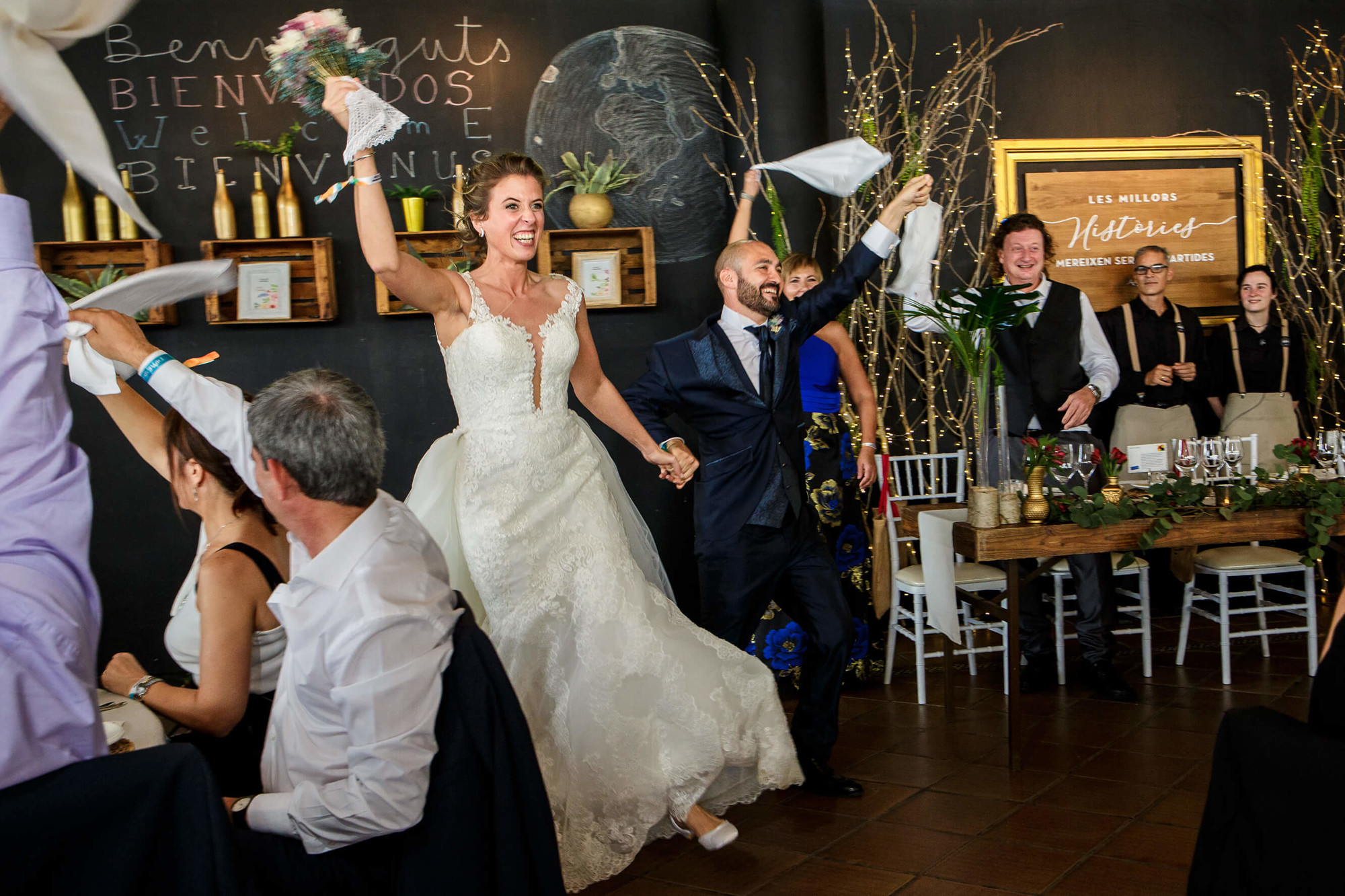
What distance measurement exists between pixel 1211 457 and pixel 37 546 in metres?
3.54

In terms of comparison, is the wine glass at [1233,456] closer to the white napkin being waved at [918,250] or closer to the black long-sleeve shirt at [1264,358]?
the white napkin being waved at [918,250]

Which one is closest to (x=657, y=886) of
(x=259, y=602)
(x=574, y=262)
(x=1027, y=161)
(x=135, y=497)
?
(x=259, y=602)

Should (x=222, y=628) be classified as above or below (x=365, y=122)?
below

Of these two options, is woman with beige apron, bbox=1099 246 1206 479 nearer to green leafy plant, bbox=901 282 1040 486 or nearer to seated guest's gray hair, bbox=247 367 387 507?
green leafy plant, bbox=901 282 1040 486

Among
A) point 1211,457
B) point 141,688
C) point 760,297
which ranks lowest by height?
point 141,688

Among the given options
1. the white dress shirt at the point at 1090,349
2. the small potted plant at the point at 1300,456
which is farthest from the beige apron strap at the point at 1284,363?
the small potted plant at the point at 1300,456

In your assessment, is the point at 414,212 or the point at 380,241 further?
the point at 414,212

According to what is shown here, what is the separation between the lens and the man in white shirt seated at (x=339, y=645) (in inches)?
59.4

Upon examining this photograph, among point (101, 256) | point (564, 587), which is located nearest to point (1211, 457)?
point (564, 587)

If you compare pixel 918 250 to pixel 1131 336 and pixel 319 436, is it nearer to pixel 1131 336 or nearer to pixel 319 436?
pixel 1131 336

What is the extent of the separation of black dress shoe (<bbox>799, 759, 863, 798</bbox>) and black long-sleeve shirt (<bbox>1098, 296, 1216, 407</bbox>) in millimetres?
2704

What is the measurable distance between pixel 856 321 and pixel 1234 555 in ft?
6.57

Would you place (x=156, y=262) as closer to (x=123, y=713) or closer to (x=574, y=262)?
(x=574, y=262)

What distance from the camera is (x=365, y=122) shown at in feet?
7.97
